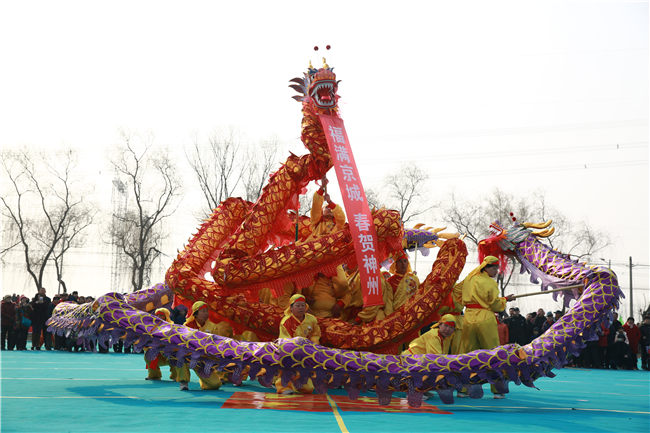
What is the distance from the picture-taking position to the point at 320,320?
823cm

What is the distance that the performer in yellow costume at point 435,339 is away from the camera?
723 centimetres

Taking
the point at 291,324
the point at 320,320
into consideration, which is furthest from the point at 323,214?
the point at 291,324

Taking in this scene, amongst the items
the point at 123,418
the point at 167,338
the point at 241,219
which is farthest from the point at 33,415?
the point at 241,219

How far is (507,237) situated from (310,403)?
3.67 meters

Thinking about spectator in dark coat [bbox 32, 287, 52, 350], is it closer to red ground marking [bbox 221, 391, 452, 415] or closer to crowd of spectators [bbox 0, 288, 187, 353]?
crowd of spectators [bbox 0, 288, 187, 353]

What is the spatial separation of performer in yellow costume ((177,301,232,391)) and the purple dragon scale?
0.78 metres

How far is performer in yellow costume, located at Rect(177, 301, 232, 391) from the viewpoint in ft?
26.2

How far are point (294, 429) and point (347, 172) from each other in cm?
417

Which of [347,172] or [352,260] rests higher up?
[347,172]

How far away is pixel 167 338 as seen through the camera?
7.15 metres

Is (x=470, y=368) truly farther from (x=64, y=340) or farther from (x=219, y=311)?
(x=64, y=340)

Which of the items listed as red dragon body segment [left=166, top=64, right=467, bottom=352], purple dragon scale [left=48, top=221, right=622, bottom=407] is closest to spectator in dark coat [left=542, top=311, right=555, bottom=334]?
red dragon body segment [left=166, top=64, right=467, bottom=352]

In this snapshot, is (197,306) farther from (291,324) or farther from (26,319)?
(26,319)

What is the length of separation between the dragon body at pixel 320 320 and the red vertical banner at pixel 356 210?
0.18 m
